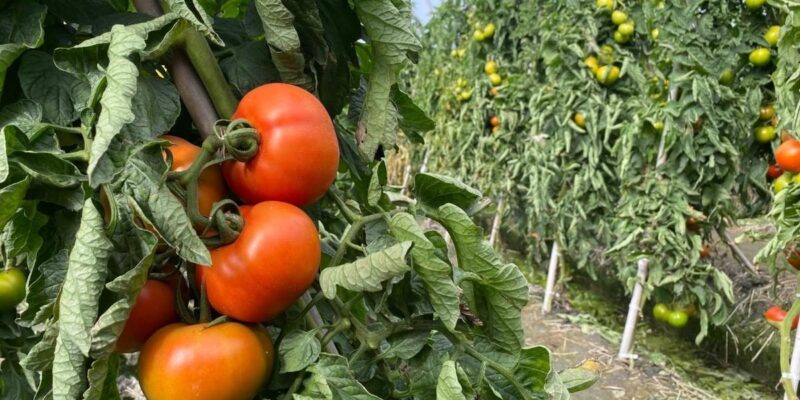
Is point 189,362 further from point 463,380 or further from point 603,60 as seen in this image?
point 603,60

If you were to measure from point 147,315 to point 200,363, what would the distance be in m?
0.06

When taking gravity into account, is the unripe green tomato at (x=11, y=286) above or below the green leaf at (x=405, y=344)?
below

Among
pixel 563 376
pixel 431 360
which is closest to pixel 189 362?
pixel 431 360

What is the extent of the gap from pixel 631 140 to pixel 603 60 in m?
0.58

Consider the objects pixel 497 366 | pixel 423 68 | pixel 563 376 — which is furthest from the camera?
pixel 423 68

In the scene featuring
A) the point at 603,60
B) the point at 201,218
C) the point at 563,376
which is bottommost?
the point at 563,376

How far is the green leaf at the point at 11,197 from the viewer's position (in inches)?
18.4

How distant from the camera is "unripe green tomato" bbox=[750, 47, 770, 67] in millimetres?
2449

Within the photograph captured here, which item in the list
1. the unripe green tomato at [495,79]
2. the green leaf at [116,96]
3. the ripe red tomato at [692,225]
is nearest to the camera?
the green leaf at [116,96]

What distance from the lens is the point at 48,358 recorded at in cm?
52

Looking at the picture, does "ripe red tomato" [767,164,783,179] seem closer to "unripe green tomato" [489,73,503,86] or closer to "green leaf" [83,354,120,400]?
"unripe green tomato" [489,73,503,86]

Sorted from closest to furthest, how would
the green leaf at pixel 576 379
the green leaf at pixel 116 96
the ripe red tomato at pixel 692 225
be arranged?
the green leaf at pixel 116 96
the green leaf at pixel 576 379
the ripe red tomato at pixel 692 225

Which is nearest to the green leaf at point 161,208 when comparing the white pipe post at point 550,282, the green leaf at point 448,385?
the green leaf at point 448,385

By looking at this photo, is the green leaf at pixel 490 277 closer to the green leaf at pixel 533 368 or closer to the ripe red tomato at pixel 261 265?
the green leaf at pixel 533 368
